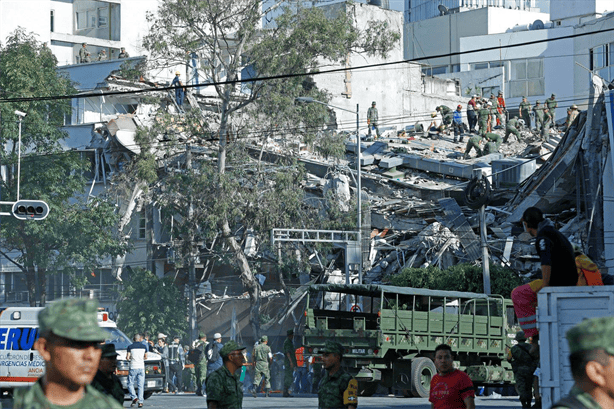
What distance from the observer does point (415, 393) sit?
73.5 ft

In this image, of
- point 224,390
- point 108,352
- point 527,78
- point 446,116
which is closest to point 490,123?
point 446,116

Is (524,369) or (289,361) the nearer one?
(524,369)

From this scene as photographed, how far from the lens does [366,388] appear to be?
23.1m

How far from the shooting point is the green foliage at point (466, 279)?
32938 mm

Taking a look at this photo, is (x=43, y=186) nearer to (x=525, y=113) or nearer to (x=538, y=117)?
(x=538, y=117)

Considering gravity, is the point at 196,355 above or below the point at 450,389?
below

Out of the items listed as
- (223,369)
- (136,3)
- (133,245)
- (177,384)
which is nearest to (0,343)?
(177,384)

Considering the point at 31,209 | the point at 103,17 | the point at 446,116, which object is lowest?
the point at 31,209

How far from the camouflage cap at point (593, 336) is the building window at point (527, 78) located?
70.3 m

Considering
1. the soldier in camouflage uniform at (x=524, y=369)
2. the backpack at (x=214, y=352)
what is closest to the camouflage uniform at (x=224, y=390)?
the soldier in camouflage uniform at (x=524, y=369)

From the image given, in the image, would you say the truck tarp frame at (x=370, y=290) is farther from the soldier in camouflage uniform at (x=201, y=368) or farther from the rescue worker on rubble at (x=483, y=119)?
the rescue worker on rubble at (x=483, y=119)

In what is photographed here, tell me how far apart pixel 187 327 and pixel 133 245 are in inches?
256

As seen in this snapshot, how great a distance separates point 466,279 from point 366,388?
35.3 feet

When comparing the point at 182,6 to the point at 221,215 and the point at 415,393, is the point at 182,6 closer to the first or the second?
the point at 221,215
